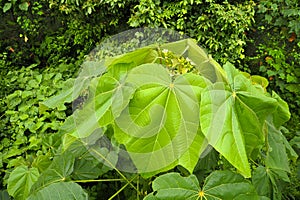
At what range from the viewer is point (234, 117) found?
36.5 inches

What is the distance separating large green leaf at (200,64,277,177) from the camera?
88 cm

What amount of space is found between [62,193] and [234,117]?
468mm

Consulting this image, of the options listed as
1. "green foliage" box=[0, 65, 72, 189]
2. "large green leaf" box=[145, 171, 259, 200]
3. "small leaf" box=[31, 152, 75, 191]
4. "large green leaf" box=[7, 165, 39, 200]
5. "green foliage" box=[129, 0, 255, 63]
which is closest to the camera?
"large green leaf" box=[145, 171, 259, 200]

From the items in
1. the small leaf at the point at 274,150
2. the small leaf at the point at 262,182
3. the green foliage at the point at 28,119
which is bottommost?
the green foliage at the point at 28,119

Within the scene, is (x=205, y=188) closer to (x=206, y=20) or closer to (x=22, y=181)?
Answer: (x=22, y=181)

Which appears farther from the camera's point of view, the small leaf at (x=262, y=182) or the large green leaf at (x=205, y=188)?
the small leaf at (x=262, y=182)

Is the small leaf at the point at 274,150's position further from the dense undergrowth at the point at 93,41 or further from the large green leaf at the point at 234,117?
the dense undergrowth at the point at 93,41

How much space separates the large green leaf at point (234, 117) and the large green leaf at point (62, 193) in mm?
397

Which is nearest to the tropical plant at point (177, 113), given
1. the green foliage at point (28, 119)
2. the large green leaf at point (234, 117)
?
the large green leaf at point (234, 117)

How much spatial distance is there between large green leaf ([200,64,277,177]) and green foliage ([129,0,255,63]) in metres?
2.71

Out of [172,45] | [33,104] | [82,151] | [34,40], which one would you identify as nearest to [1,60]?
[34,40]

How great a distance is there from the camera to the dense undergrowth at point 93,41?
2.98 metres

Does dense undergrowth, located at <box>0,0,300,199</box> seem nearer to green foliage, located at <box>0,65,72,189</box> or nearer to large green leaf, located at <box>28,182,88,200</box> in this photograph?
green foliage, located at <box>0,65,72,189</box>

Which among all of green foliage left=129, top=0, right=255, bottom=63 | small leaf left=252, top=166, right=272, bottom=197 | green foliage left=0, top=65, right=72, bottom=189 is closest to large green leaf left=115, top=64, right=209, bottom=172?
small leaf left=252, top=166, right=272, bottom=197
